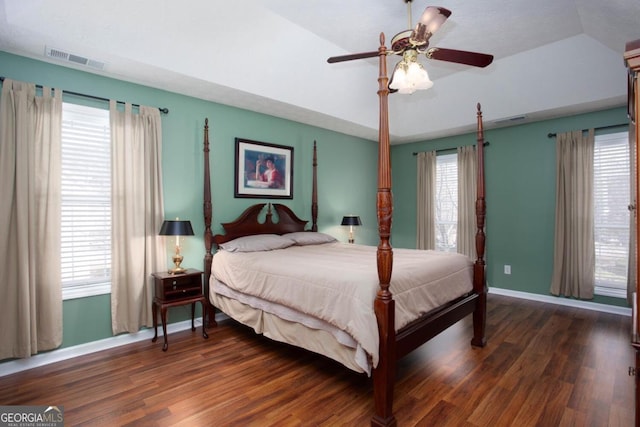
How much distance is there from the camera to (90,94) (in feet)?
9.69

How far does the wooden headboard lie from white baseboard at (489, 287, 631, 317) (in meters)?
3.19

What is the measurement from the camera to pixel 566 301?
14.0ft

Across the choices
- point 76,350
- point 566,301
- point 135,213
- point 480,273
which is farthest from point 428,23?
point 566,301

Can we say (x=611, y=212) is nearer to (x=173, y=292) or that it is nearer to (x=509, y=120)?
(x=509, y=120)

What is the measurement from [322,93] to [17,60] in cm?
297

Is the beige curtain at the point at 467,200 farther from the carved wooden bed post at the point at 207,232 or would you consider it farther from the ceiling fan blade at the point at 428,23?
the carved wooden bed post at the point at 207,232

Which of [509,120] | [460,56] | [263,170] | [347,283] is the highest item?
[509,120]

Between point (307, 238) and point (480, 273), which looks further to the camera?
point (307, 238)

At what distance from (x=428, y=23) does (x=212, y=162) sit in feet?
8.74

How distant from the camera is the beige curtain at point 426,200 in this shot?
219 inches

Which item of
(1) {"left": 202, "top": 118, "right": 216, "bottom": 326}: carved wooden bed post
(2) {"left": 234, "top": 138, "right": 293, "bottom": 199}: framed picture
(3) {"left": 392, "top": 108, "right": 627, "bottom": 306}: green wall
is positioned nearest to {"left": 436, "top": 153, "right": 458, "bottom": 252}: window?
(3) {"left": 392, "top": 108, "right": 627, "bottom": 306}: green wall

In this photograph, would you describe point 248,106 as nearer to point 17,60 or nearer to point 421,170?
point 17,60

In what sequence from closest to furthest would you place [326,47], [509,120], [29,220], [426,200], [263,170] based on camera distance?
[29,220] < [326,47] < [263,170] < [509,120] < [426,200]

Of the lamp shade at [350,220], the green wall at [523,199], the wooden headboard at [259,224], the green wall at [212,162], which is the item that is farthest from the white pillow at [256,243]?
the green wall at [523,199]
